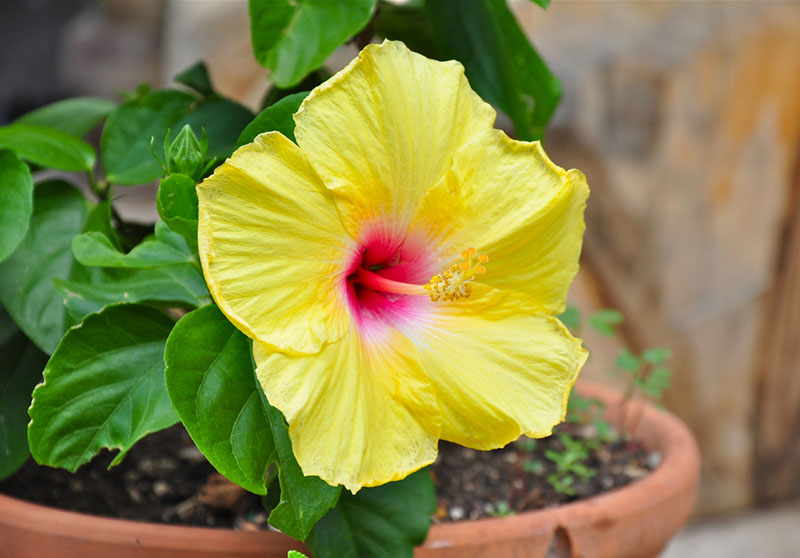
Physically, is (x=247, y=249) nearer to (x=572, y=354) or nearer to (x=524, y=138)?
(x=572, y=354)

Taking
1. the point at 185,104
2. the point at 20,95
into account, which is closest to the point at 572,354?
the point at 185,104

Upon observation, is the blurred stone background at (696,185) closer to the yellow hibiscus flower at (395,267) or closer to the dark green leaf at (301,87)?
the dark green leaf at (301,87)

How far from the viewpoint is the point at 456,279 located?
0.57 m

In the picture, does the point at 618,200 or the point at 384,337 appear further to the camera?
the point at 618,200

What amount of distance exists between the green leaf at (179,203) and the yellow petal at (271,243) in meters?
0.06

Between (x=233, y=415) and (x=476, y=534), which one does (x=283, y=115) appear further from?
(x=476, y=534)

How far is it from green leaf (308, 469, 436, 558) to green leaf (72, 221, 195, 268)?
0.23m

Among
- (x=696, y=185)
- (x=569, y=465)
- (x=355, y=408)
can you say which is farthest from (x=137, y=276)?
(x=696, y=185)

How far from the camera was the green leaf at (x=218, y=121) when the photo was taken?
760 mm

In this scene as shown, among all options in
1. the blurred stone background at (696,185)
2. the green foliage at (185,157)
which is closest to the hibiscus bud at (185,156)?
the green foliage at (185,157)

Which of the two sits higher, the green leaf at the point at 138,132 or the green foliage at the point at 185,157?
the green foliage at the point at 185,157

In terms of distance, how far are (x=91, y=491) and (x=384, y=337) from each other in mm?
414

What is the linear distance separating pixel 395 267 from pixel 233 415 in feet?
0.51

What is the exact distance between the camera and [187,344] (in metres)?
0.55
